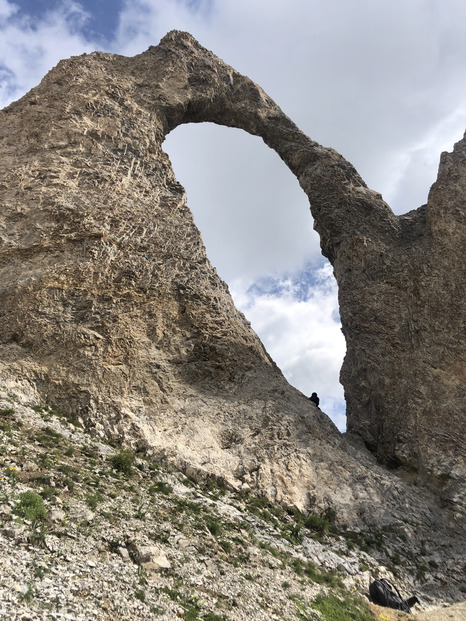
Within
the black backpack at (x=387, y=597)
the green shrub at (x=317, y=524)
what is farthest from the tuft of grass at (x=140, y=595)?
the green shrub at (x=317, y=524)

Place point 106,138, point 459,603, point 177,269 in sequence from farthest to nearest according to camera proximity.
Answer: point 106,138, point 177,269, point 459,603

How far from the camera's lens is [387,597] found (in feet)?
37.9

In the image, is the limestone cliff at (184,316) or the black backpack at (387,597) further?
the limestone cliff at (184,316)

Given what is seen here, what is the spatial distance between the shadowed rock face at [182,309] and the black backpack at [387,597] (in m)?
2.96

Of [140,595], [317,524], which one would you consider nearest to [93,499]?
[140,595]

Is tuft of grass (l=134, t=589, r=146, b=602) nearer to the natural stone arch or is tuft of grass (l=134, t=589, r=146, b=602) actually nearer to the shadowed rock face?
the shadowed rock face

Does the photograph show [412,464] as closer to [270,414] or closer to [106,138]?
[270,414]

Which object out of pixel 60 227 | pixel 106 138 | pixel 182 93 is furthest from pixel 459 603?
pixel 182 93

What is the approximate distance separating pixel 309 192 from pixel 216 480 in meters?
20.0

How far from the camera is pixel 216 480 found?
13742 millimetres

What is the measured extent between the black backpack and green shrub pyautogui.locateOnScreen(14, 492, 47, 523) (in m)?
8.70

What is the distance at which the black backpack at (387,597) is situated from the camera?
37.7 feet

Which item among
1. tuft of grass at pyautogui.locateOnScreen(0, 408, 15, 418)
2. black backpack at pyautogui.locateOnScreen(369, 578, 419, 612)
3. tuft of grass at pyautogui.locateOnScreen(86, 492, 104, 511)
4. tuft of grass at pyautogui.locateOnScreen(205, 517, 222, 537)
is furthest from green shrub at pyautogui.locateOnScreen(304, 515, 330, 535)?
tuft of grass at pyautogui.locateOnScreen(0, 408, 15, 418)

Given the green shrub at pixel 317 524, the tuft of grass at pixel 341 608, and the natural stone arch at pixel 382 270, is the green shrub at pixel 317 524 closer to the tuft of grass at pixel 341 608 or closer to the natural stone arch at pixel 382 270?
the tuft of grass at pixel 341 608
